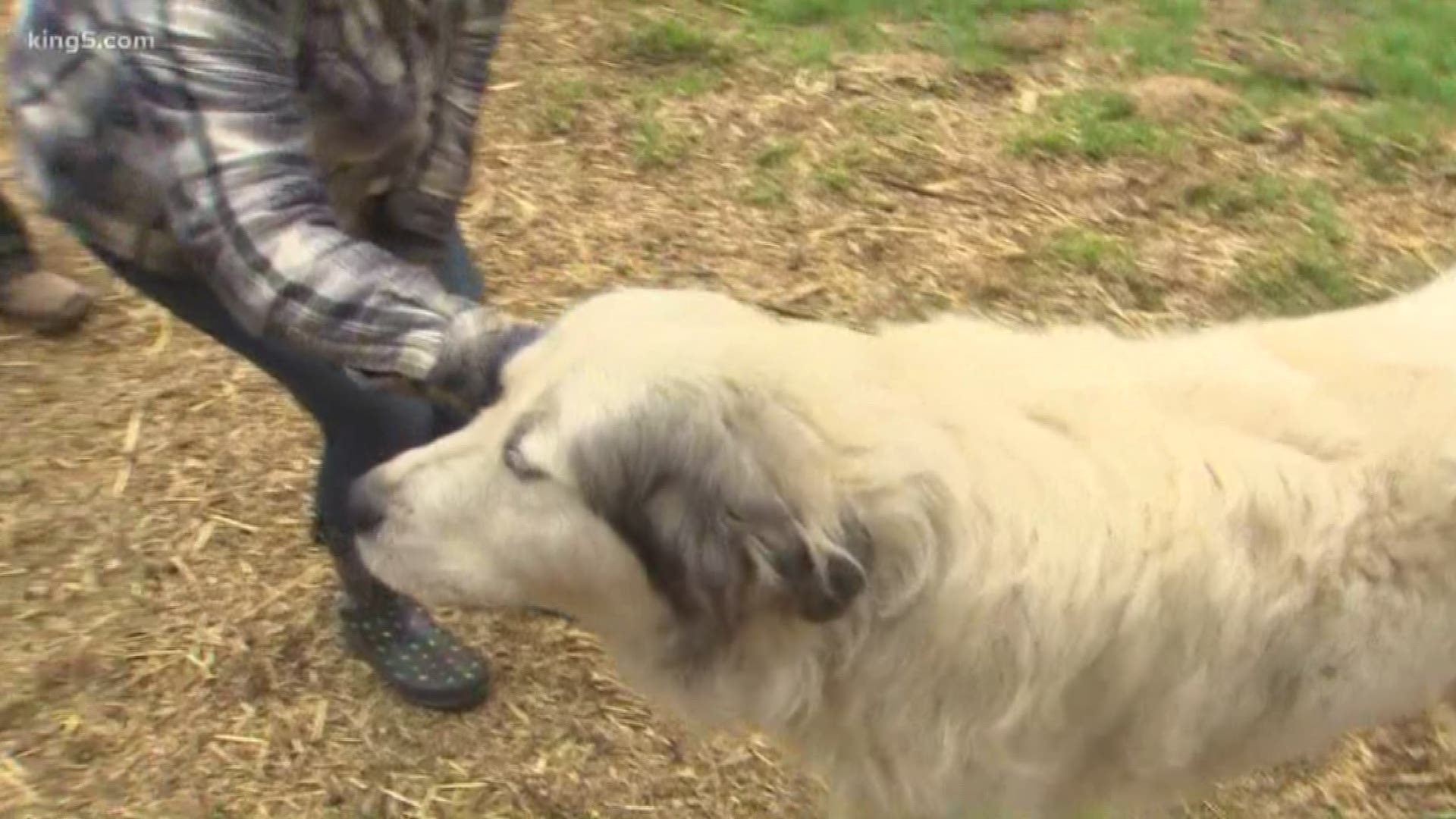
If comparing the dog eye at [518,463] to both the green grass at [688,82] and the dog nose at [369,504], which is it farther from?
the green grass at [688,82]

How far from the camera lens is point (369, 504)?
7.19 ft

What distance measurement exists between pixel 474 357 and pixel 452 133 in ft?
2.37

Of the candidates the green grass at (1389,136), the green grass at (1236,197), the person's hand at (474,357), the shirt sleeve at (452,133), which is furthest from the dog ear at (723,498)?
the green grass at (1389,136)

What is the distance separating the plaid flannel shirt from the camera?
2037 mm

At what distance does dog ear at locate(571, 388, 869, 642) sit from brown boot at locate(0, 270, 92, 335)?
2.79m

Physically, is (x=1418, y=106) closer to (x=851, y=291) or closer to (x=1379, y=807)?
(x=851, y=291)

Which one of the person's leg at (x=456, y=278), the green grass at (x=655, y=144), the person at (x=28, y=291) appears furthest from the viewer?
the green grass at (x=655, y=144)

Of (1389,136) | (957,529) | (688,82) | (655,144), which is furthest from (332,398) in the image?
(1389,136)

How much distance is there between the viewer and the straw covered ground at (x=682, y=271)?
3199 millimetres

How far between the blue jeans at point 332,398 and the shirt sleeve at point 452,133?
207mm

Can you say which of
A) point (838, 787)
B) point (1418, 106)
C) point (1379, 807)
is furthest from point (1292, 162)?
point (838, 787)

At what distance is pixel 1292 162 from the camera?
4.90m

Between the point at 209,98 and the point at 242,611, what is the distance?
1.78 meters

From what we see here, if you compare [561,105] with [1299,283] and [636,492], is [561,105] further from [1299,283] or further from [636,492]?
[636,492]
